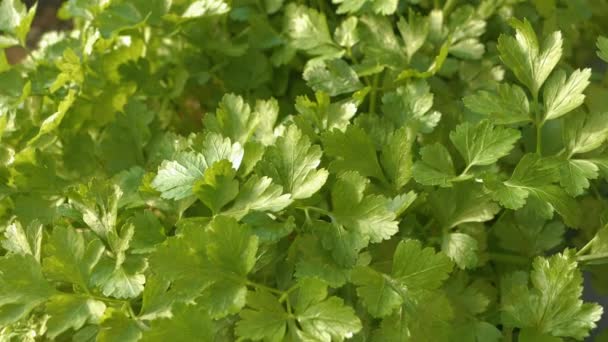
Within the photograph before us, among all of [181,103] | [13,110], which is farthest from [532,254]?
[13,110]

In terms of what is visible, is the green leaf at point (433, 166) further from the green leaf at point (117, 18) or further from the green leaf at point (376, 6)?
the green leaf at point (117, 18)

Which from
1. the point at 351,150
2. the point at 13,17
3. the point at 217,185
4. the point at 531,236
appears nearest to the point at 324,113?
the point at 351,150

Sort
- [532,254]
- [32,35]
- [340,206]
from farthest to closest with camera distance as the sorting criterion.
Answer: [32,35] < [532,254] < [340,206]

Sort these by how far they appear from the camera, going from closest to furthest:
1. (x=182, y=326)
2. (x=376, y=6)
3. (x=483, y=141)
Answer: (x=182, y=326) → (x=483, y=141) → (x=376, y=6)

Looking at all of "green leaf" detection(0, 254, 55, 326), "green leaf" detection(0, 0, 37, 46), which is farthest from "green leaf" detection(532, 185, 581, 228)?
"green leaf" detection(0, 0, 37, 46)

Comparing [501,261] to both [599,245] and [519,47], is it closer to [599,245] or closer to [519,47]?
[599,245]

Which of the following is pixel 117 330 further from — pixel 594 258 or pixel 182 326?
pixel 594 258
